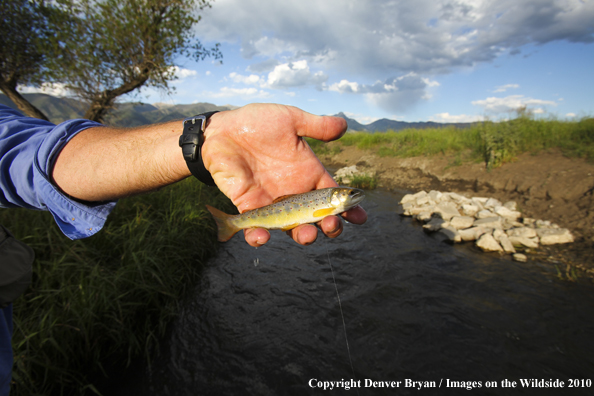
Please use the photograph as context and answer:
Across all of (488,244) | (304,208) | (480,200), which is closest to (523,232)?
(488,244)

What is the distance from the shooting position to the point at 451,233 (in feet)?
27.9

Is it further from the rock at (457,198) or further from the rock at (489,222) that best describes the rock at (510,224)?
the rock at (457,198)

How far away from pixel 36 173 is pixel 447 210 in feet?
35.4

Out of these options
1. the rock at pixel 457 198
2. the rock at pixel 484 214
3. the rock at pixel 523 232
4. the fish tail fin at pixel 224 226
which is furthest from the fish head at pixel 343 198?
the rock at pixel 457 198

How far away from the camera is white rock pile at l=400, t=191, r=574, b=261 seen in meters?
7.51

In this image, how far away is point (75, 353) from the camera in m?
3.89

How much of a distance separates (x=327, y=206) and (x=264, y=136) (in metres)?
1.10

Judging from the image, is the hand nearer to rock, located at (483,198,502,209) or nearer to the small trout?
the small trout

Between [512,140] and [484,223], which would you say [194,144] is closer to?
[484,223]

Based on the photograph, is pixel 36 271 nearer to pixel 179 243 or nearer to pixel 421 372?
pixel 179 243

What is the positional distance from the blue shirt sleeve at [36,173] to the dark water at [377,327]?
3.23 meters

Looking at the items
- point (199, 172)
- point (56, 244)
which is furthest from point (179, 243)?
point (199, 172)

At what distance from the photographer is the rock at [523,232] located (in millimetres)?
7659

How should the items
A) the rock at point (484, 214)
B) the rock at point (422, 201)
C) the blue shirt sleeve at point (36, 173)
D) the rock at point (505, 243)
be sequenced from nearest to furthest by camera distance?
the blue shirt sleeve at point (36, 173)
the rock at point (505, 243)
the rock at point (484, 214)
the rock at point (422, 201)
